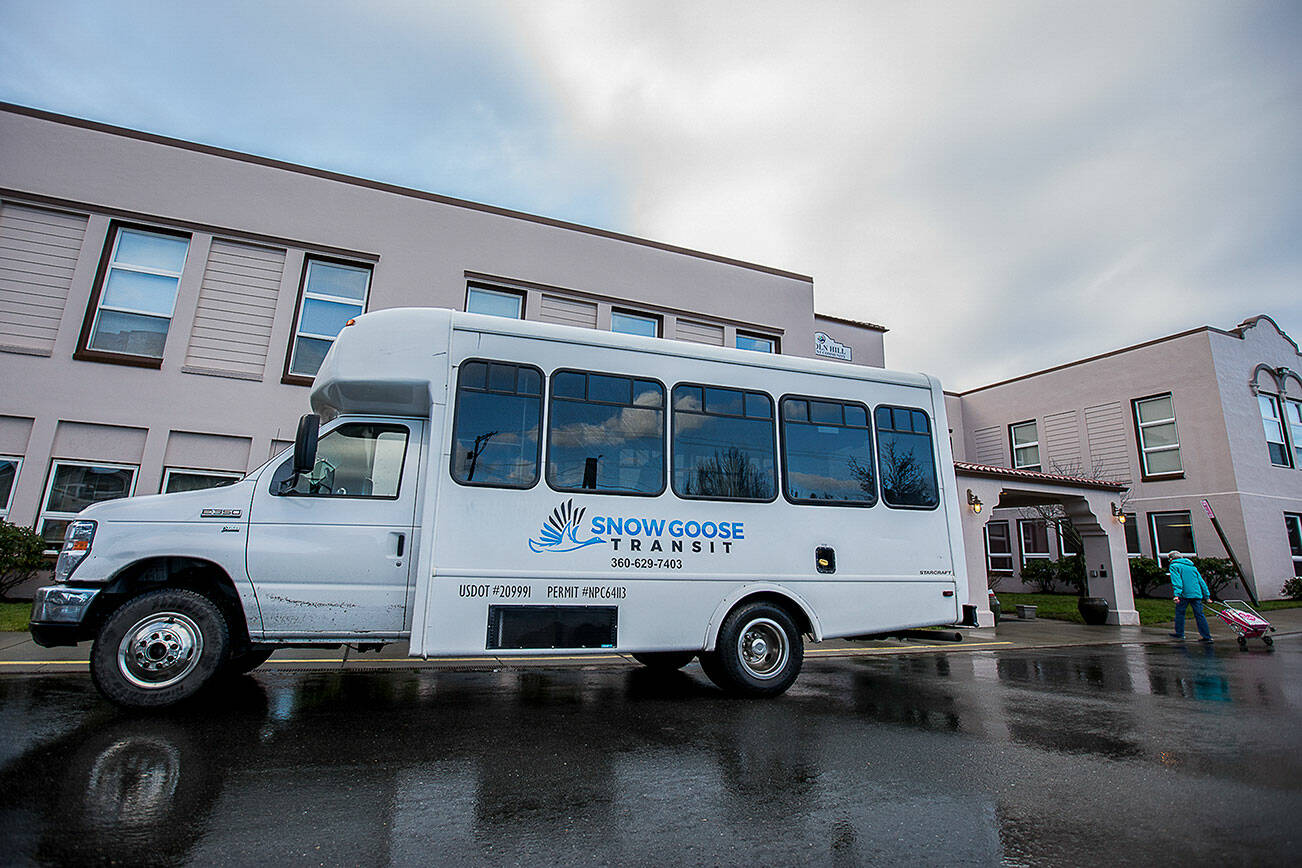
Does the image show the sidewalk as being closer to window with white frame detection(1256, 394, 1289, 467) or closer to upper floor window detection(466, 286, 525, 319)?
window with white frame detection(1256, 394, 1289, 467)

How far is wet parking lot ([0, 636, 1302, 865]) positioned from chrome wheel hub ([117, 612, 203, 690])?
304 mm

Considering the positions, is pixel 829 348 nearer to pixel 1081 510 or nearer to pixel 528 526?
pixel 1081 510

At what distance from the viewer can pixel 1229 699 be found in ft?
22.6

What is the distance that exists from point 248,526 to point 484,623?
2.05 m

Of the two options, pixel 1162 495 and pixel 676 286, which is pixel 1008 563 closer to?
pixel 1162 495

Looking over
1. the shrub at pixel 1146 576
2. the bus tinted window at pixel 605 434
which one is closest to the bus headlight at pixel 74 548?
the bus tinted window at pixel 605 434

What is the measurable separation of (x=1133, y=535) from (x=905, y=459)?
20.6 meters

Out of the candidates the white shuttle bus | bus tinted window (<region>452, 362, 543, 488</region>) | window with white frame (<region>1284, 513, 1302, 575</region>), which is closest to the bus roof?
the white shuttle bus

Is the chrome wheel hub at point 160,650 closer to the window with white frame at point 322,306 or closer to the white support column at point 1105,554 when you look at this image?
the window with white frame at point 322,306

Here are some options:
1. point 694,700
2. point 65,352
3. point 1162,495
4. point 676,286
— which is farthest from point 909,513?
point 1162,495

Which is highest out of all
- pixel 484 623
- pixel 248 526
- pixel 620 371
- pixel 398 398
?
pixel 620 371

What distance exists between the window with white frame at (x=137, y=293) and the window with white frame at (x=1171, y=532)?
2673 centimetres

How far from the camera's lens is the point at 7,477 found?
10.5m

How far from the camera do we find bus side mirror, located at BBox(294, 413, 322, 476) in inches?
206
